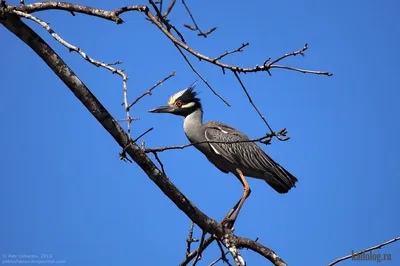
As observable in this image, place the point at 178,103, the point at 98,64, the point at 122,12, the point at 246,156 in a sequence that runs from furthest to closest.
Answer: the point at 178,103 < the point at 246,156 < the point at 122,12 < the point at 98,64

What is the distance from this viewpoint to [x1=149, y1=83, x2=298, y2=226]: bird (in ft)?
25.7

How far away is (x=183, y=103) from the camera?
8.38 m

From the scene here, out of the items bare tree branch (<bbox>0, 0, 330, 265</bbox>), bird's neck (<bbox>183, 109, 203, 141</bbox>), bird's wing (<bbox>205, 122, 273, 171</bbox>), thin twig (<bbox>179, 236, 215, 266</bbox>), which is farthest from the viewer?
bird's neck (<bbox>183, 109, 203, 141</bbox>)

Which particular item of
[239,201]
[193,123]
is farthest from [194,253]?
[193,123]

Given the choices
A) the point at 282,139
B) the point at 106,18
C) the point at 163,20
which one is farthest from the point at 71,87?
the point at 282,139

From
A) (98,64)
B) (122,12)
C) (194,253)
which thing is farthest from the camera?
(194,253)

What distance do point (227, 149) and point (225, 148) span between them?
3 cm

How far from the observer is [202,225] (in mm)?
4859

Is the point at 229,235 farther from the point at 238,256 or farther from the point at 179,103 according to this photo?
the point at 179,103

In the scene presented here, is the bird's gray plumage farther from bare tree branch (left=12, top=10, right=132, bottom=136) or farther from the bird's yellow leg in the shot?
bare tree branch (left=12, top=10, right=132, bottom=136)

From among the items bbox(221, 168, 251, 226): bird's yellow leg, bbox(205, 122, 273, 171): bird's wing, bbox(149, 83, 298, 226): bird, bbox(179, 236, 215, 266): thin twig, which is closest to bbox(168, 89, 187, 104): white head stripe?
bbox(149, 83, 298, 226): bird

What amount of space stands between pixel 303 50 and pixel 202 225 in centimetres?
216

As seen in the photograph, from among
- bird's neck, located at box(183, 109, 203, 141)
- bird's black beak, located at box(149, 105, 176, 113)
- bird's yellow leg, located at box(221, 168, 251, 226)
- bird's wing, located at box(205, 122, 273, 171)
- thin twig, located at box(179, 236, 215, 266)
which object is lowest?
thin twig, located at box(179, 236, 215, 266)

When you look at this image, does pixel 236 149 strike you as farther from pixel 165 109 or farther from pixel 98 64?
pixel 98 64
